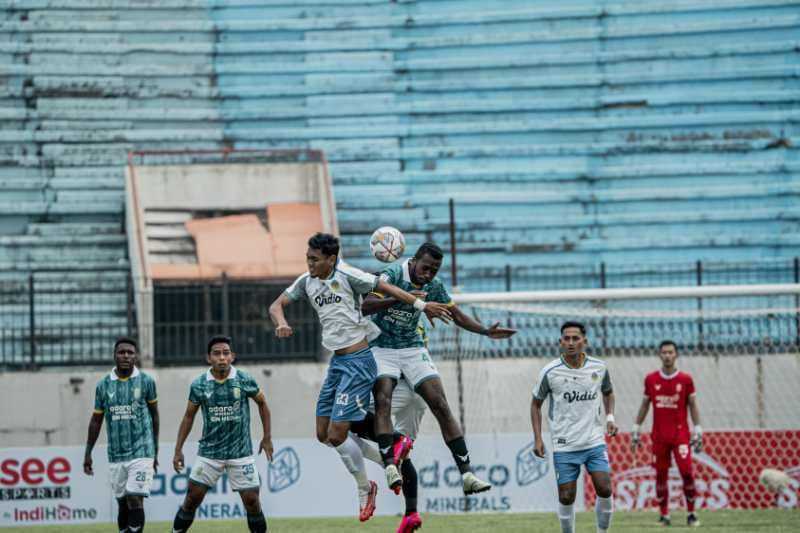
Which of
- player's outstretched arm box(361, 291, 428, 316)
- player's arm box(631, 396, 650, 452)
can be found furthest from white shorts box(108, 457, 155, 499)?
player's arm box(631, 396, 650, 452)

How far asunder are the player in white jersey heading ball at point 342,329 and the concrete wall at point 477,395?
7642mm

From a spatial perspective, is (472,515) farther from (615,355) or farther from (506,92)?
(506,92)

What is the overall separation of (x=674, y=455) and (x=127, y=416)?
697cm

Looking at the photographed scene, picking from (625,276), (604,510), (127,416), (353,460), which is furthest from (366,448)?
(625,276)

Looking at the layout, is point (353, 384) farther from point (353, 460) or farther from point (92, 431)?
point (92, 431)

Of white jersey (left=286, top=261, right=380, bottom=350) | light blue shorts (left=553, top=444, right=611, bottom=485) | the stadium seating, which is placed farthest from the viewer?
the stadium seating

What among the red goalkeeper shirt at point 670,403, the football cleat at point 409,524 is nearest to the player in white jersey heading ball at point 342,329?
the football cleat at point 409,524

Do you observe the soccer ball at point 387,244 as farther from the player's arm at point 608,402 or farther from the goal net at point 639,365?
the goal net at point 639,365

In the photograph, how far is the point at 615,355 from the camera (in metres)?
20.0

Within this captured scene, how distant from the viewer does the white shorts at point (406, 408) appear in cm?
1227

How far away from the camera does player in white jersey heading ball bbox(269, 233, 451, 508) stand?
11617 millimetres

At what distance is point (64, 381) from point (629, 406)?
8377mm

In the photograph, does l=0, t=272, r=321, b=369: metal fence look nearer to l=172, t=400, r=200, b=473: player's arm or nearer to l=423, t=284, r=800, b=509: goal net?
l=423, t=284, r=800, b=509: goal net

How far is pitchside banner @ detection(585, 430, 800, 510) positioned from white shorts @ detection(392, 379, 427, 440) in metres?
6.32
